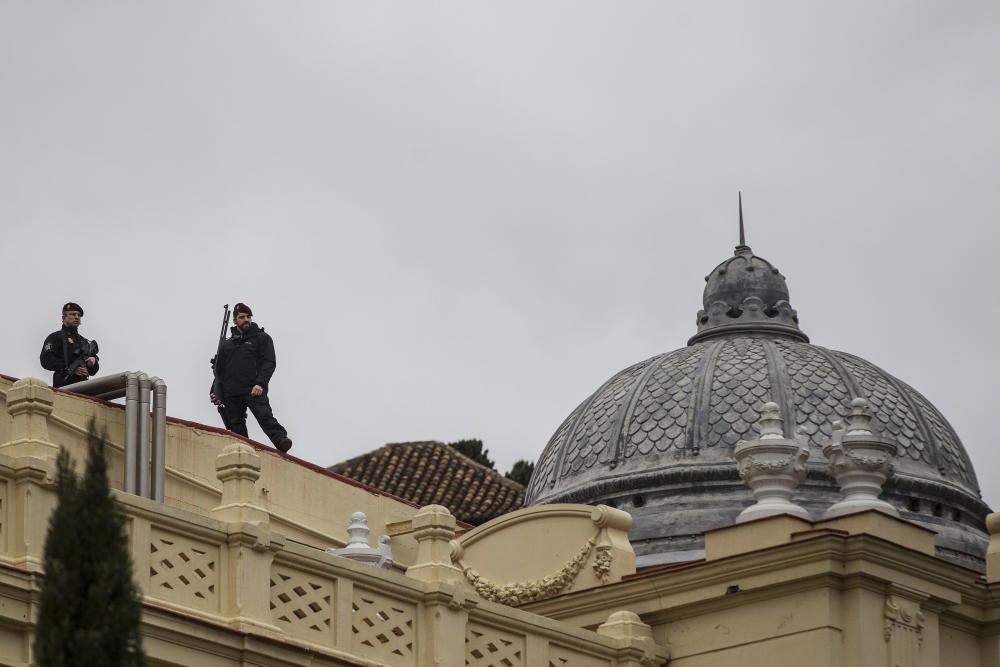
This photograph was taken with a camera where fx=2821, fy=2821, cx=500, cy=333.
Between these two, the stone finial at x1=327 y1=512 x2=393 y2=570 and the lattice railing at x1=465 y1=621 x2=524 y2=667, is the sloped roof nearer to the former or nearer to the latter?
the stone finial at x1=327 y1=512 x2=393 y2=570

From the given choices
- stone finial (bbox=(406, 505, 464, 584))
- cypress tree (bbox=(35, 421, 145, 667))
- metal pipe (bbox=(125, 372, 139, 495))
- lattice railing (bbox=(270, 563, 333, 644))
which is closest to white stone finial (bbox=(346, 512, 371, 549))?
stone finial (bbox=(406, 505, 464, 584))

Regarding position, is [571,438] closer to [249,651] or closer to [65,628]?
[249,651]

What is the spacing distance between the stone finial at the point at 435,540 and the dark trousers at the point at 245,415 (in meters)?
4.35

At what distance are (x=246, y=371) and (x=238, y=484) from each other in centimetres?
576

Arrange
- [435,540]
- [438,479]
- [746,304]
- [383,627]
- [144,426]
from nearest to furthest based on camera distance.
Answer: [383,627], [435,540], [144,426], [746,304], [438,479]

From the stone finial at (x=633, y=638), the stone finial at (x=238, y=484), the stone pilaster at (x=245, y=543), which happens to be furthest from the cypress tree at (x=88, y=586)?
the stone finial at (x=633, y=638)

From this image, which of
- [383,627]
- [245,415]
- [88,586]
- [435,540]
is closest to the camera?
[88,586]

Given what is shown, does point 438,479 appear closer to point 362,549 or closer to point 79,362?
point 79,362

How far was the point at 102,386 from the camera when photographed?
92.7ft

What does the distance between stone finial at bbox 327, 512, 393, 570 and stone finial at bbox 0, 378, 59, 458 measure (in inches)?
175

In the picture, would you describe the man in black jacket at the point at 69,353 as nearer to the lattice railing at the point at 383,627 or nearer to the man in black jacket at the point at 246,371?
the man in black jacket at the point at 246,371

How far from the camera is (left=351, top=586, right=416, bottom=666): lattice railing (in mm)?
25547

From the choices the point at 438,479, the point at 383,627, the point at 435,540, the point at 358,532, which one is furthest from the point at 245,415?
the point at 438,479

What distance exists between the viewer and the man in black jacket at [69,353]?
96.6 feet
